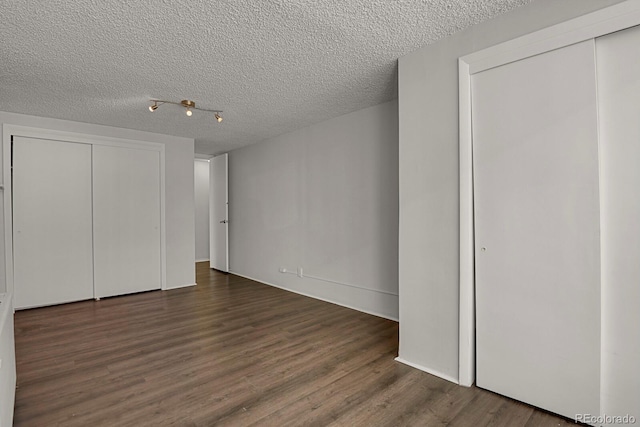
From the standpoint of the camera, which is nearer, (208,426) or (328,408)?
(208,426)

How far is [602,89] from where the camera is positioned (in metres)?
1.78

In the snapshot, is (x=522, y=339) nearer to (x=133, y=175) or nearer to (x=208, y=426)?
(x=208, y=426)

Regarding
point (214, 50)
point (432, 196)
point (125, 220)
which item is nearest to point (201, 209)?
point (125, 220)

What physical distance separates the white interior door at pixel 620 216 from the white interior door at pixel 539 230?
0.20 ft

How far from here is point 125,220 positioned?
15.5 feet

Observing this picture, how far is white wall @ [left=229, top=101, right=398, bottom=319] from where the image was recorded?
3.74 m

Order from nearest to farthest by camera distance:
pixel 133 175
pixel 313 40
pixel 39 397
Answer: pixel 39 397
pixel 313 40
pixel 133 175

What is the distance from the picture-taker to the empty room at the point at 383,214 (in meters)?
1.78

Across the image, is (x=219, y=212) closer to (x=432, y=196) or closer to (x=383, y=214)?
(x=383, y=214)

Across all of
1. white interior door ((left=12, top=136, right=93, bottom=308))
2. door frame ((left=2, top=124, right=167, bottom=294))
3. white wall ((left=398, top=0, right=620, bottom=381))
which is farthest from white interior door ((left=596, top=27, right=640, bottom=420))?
white interior door ((left=12, top=136, right=93, bottom=308))

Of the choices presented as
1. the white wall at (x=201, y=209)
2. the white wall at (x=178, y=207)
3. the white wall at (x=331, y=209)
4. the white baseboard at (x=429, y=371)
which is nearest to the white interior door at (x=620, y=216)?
the white baseboard at (x=429, y=371)

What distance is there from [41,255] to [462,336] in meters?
4.90

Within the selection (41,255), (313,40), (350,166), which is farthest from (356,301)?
(41,255)

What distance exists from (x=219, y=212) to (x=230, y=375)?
15.2 feet
